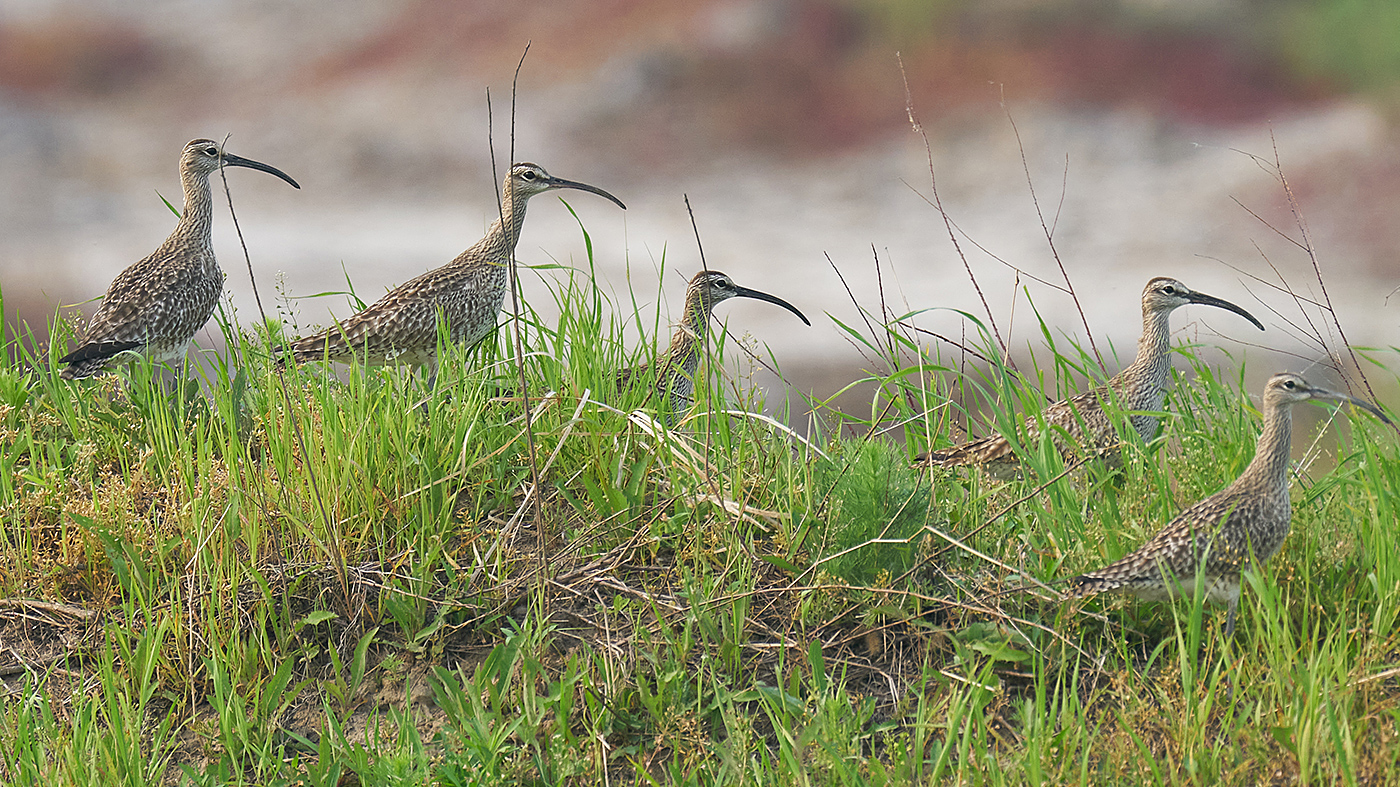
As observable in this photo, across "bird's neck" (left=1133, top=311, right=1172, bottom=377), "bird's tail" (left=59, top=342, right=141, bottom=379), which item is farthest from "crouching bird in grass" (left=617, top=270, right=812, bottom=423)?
"bird's tail" (left=59, top=342, right=141, bottom=379)

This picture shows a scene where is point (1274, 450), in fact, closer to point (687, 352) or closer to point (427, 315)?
point (687, 352)

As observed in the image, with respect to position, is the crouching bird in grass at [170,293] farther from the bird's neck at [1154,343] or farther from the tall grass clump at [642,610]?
the bird's neck at [1154,343]

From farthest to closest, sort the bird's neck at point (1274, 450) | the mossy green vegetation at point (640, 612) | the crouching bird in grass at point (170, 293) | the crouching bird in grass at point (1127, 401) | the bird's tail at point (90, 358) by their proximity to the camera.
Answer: the crouching bird in grass at point (170, 293)
the bird's tail at point (90, 358)
the crouching bird in grass at point (1127, 401)
the bird's neck at point (1274, 450)
the mossy green vegetation at point (640, 612)

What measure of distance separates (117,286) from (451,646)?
3.69m

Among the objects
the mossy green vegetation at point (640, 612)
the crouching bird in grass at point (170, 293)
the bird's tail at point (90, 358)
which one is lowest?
the mossy green vegetation at point (640, 612)

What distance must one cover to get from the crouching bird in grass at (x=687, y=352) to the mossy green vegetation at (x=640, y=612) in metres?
0.29

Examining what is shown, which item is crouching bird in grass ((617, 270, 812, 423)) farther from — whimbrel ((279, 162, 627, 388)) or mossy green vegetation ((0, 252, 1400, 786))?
whimbrel ((279, 162, 627, 388))

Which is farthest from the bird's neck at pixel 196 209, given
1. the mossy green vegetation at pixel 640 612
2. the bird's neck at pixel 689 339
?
the bird's neck at pixel 689 339

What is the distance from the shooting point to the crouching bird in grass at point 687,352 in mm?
4770

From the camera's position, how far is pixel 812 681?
11.2 feet

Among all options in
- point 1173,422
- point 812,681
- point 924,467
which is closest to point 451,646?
point 812,681

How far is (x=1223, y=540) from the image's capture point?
11.1ft

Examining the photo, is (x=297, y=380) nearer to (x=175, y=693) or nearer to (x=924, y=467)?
(x=175, y=693)

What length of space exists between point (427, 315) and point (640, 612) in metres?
2.77
